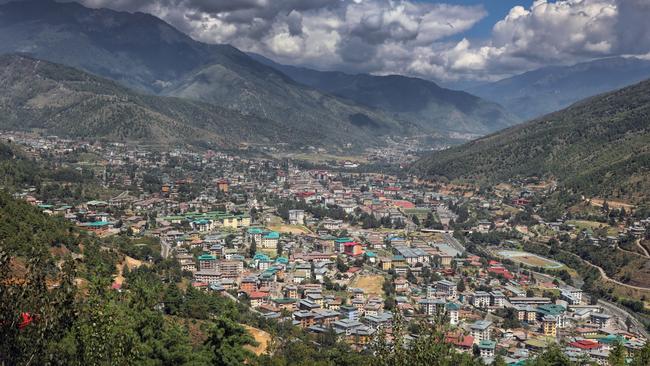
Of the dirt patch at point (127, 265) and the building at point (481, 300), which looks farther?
the building at point (481, 300)

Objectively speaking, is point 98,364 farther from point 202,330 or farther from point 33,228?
point 33,228

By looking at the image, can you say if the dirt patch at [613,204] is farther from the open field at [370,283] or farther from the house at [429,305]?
the house at [429,305]

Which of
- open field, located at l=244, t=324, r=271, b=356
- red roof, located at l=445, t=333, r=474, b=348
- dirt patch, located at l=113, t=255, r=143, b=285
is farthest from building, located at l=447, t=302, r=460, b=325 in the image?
dirt patch, located at l=113, t=255, r=143, b=285

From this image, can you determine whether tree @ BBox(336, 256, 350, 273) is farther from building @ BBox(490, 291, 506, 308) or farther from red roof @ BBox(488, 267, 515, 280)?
building @ BBox(490, 291, 506, 308)

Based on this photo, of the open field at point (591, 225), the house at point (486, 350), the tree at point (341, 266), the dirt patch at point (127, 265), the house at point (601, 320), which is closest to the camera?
the house at point (486, 350)

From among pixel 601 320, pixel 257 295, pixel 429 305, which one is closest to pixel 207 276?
pixel 257 295

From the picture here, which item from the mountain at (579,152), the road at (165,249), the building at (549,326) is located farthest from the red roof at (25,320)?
the mountain at (579,152)
